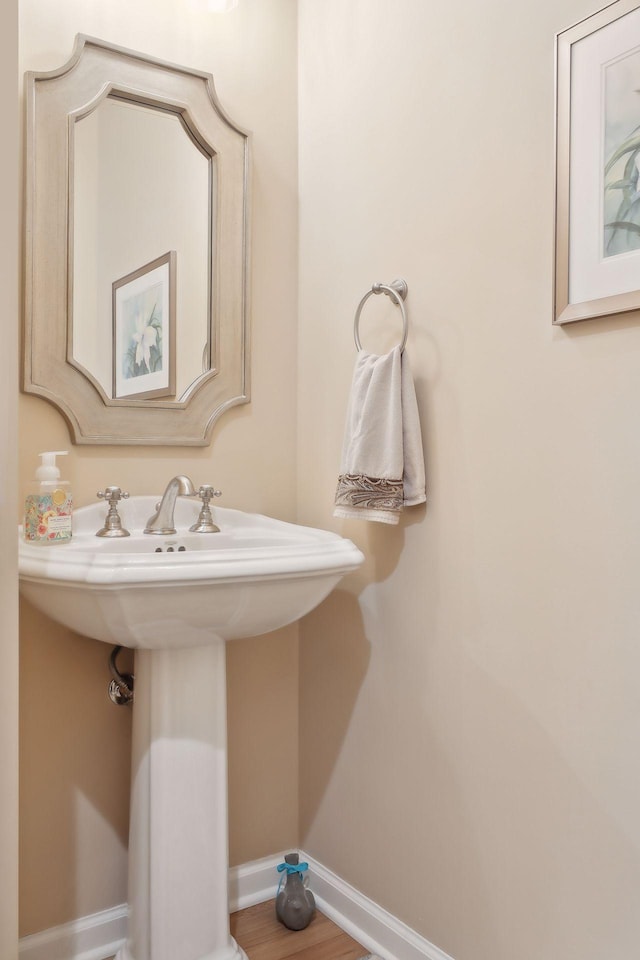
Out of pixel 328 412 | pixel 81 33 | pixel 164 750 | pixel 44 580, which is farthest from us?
pixel 328 412

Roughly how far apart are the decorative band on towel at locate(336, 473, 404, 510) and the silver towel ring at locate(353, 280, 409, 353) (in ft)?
0.89

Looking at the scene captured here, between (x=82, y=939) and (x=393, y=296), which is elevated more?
(x=393, y=296)

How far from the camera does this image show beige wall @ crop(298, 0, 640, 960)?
119cm

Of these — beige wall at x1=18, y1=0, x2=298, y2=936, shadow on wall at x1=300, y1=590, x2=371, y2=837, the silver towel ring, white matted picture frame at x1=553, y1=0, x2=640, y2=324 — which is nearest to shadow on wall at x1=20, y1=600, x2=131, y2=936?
beige wall at x1=18, y1=0, x2=298, y2=936

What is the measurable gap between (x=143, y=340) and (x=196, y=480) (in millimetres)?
344

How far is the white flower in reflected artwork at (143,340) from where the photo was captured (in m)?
1.70

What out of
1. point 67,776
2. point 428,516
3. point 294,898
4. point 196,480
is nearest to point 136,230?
point 196,480

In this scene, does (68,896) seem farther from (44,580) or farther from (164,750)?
(44,580)

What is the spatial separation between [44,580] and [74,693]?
456mm

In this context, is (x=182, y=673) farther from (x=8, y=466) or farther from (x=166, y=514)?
(x=8, y=466)

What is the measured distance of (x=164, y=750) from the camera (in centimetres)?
145

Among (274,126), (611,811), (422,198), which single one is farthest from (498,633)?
(274,126)

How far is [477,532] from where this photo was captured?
4.64 feet

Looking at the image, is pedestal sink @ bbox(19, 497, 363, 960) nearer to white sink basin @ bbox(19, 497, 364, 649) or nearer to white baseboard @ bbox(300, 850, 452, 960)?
white sink basin @ bbox(19, 497, 364, 649)
